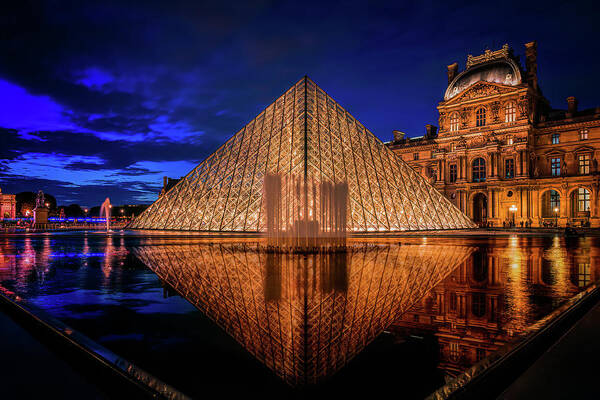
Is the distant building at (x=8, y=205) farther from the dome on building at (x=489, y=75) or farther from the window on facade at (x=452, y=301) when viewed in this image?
the window on facade at (x=452, y=301)

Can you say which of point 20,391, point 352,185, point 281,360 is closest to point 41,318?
point 20,391

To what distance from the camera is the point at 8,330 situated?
3670mm

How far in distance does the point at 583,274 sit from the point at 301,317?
6576 mm

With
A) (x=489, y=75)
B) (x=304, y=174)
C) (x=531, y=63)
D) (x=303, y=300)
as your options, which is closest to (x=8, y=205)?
(x=304, y=174)

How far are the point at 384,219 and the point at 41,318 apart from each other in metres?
17.9

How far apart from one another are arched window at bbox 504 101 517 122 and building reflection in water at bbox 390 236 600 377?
36.4m

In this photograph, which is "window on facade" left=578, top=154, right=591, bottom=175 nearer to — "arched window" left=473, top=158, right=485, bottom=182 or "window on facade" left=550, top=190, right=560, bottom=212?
"window on facade" left=550, top=190, right=560, bottom=212

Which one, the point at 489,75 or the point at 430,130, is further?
the point at 430,130

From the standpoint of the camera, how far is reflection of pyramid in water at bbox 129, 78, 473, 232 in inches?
773

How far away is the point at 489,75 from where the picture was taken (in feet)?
137

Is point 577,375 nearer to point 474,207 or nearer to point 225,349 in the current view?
point 225,349

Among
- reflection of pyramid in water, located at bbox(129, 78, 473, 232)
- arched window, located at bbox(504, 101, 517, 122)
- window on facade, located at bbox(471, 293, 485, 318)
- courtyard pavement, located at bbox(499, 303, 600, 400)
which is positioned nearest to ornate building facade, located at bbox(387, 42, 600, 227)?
arched window, located at bbox(504, 101, 517, 122)

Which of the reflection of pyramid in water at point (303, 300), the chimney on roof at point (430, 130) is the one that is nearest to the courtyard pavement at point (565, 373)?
the reflection of pyramid in water at point (303, 300)

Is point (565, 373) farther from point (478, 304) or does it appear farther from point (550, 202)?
point (550, 202)
